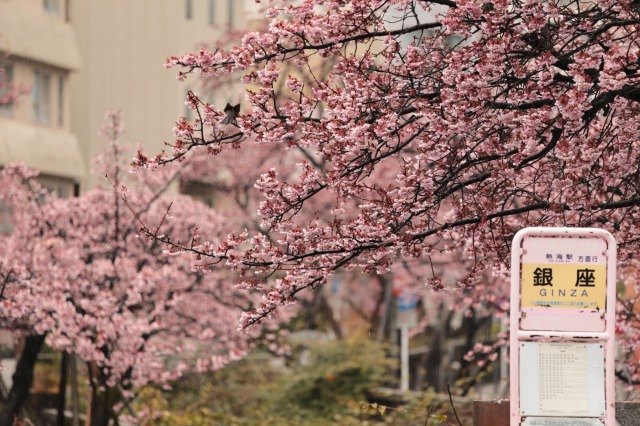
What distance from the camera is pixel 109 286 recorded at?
1973 cm

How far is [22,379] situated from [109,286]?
6.37 ft

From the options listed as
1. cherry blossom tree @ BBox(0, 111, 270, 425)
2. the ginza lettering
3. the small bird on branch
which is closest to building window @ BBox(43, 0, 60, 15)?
cherry blossom tree @ BBox(0, 111, 270, 425)

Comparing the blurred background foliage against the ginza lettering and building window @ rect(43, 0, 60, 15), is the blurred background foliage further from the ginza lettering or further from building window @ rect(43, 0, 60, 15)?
the ginza lettering

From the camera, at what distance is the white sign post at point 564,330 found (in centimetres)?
670

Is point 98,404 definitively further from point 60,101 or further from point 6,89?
point 60,101

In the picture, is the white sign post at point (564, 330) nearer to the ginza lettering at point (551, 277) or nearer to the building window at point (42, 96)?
the ginza lettering at point (551, 277)

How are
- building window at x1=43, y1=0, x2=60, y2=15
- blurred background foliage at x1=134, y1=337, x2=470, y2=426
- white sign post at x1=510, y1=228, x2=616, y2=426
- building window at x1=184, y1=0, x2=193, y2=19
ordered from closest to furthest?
white sign post at x1=510, y1=228, x2=616, y2=426 → blurred background foliage at x1=134, y1=337, x2=470, y2=426 → building window at x1=43, y1=0, x2=60, y2=15 → building window at x1=184, y1=0, x2=193, y2=19

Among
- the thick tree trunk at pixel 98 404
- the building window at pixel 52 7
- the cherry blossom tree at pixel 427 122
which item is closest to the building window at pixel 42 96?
the building window at pixel 52 7

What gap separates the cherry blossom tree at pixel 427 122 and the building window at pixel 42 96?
20.5m

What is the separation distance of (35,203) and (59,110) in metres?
10.2

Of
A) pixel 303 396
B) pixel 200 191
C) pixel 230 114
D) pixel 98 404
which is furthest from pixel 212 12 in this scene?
pixel 230 114

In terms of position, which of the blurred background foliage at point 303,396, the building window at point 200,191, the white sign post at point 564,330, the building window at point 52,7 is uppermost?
the building window at point 52,7

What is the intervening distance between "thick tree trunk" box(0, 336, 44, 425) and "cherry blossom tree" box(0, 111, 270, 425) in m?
0.18

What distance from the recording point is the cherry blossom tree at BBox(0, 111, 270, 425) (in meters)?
18.4
